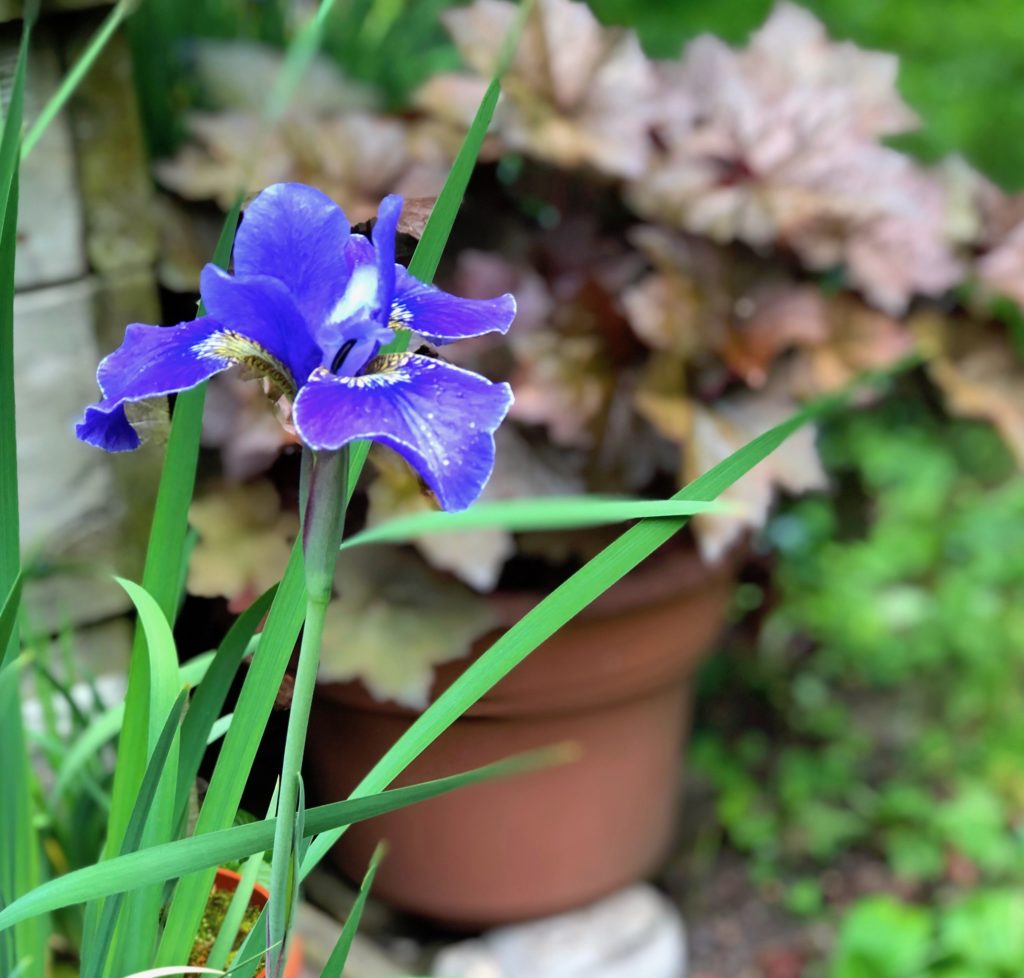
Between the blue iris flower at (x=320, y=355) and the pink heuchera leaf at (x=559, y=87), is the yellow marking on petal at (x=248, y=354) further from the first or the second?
the pink heuchera leaf at (x=559, y=87)

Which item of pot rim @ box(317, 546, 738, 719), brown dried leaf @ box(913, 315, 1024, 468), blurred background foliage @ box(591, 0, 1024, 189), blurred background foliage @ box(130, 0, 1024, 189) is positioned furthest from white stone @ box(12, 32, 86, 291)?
blurred background foliage @ box(591, 0, 1024, 189)

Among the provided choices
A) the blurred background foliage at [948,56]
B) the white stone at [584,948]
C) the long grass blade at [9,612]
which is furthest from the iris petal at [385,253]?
the blurred background foliage at [948,56]

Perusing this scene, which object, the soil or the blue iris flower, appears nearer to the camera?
the blue iris flower

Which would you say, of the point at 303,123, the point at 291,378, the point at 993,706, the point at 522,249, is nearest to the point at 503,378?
the point at 522,249

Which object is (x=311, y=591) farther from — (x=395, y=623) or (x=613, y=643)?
(x=613, y=643)

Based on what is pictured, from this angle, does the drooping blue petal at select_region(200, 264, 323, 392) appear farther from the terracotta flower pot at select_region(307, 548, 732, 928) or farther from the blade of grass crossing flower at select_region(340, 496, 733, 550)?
the terracotta flower pot at select_region(307, 548, 732, 928)

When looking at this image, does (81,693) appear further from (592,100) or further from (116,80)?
(592,100)

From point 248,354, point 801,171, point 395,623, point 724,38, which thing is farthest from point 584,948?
point 724,38

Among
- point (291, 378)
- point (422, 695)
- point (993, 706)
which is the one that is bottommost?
point (993, 706)
